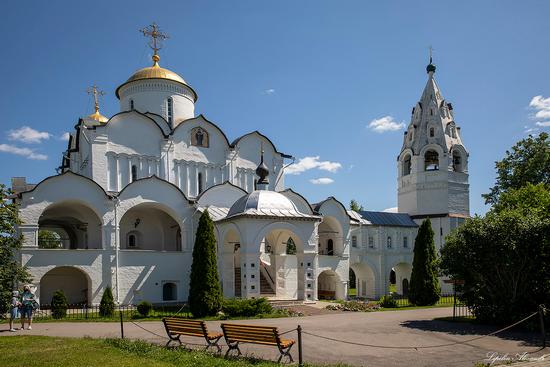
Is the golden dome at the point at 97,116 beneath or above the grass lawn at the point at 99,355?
above

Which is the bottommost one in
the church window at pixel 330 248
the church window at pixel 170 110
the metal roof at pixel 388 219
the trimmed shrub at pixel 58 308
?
the trimmed shrub at pixel 58 308

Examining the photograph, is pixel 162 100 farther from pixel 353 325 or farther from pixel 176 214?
pixel 353 325

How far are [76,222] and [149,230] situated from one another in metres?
3.95

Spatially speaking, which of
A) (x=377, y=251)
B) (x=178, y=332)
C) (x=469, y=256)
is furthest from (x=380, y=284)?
(x=178, y=332)

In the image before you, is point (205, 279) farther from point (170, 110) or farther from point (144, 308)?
point (170, 110)

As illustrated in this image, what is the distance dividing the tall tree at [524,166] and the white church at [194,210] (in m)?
2.18

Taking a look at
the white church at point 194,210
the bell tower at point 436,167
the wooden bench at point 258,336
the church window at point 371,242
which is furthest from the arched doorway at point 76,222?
the bell tower at point 436,167

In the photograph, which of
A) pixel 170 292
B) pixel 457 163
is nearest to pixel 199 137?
pixel 170 292

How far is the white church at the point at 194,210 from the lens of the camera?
830 inches

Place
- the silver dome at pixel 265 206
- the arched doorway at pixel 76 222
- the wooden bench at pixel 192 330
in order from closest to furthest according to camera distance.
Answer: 1. the wooden bench at pixel 192 330
2. the silver dome at pixel 265 206
3. the arched doorway at pixel 76 222

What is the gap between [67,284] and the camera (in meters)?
23.3

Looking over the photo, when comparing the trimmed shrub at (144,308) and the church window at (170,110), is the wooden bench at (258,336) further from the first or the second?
the church window at (170,110)

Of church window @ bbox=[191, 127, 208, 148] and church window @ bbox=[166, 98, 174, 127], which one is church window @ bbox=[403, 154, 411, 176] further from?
church window @ bbox=[166, 98, 174, 127]

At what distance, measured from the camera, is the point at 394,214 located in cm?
3212
